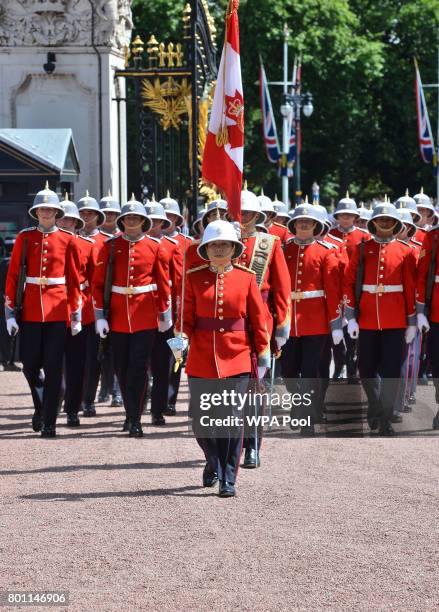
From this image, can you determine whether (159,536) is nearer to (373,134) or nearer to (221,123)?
(221,123)

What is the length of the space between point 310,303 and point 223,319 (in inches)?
114

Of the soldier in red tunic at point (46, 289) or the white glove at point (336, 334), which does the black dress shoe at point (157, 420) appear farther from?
the white glove at point (336, 334)

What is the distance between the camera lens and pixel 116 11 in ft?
61.3

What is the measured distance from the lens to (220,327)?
29.5 feet

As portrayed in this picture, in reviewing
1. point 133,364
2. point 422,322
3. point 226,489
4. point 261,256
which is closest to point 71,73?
point 133,364

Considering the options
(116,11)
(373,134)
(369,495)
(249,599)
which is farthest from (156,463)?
(373,134)

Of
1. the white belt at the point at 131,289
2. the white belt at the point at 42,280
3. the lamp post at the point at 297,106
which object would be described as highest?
the lamp post at the point at 297,106

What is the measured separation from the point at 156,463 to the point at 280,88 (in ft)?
126

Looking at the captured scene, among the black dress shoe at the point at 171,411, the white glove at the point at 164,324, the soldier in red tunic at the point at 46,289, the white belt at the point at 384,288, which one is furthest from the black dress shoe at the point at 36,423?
the white belt at the point at 384,288

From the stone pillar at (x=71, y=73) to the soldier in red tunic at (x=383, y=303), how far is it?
793cm

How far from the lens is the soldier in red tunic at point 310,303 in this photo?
1173 cm

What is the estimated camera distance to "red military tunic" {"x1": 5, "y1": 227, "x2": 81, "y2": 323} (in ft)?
37.6

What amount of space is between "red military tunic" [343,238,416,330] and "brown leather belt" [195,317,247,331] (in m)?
2.64

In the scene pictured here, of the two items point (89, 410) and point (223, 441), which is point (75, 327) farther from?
point (223, 441)
